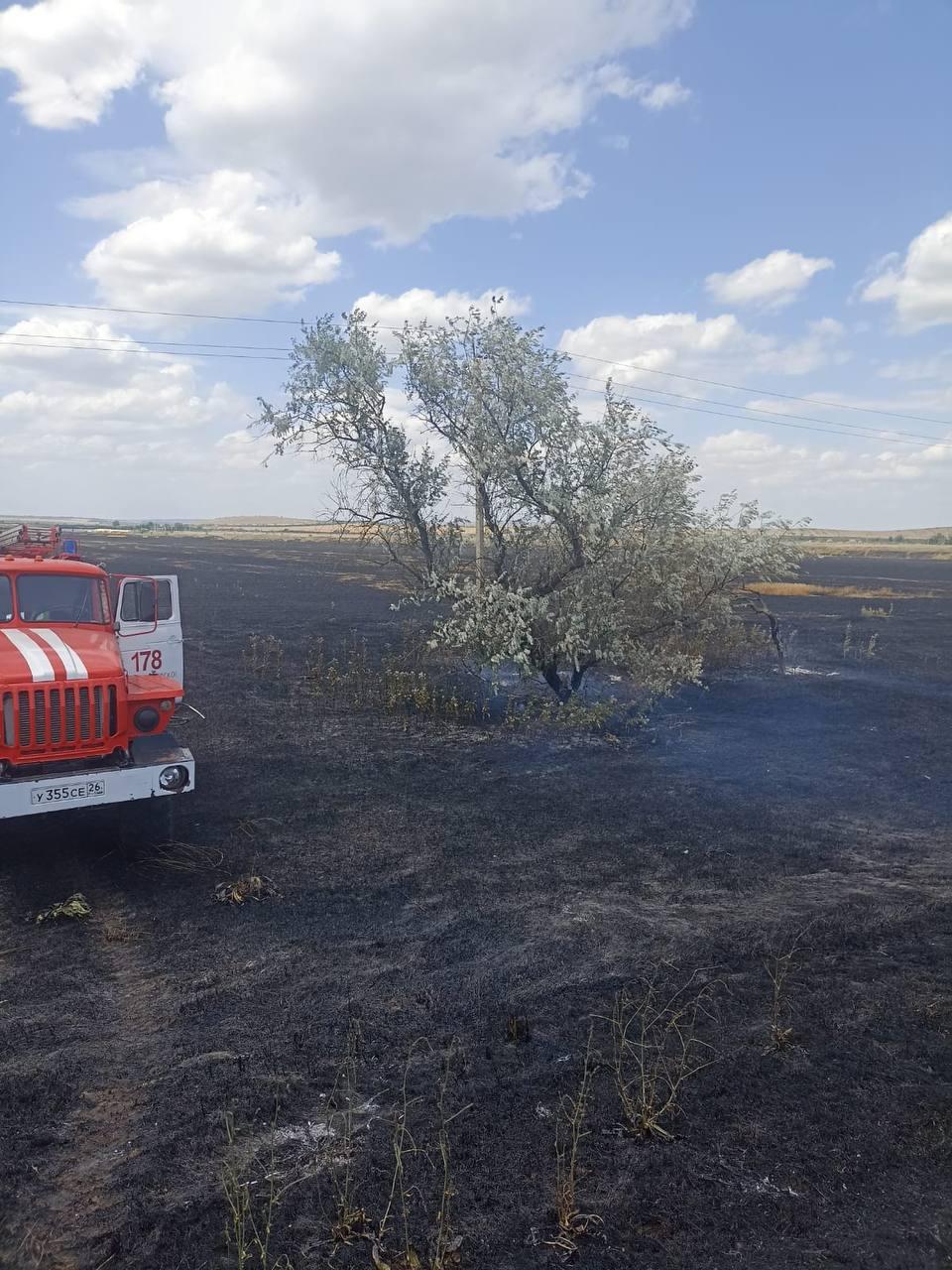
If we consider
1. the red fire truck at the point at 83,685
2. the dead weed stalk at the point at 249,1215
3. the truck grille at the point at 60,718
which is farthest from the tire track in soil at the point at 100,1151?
the truck grille at the point at 60,718

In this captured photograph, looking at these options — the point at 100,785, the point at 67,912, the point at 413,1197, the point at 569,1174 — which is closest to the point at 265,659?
the point at 100,785

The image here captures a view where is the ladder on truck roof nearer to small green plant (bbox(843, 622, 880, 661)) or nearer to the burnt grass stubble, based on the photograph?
the burnt grass stubble

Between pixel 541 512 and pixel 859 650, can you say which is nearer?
pixel 541 512

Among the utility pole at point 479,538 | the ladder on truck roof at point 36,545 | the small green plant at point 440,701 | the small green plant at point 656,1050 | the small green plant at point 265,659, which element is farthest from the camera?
the small green plant at point 265,659

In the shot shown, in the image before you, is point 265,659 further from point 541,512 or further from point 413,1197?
point 413,1197

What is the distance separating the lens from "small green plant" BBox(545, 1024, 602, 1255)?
3.71m

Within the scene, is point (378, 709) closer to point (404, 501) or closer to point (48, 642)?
point (404, 501)

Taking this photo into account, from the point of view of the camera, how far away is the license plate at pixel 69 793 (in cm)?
708

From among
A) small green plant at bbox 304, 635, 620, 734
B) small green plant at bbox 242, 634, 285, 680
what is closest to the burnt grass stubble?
small green plant at bbox 304, 635, 620, 734

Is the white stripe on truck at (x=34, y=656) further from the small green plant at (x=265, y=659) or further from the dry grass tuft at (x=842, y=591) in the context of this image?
the dry grass tuft at (x=842, y=591)

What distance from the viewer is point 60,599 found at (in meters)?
8.70

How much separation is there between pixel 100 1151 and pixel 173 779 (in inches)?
149

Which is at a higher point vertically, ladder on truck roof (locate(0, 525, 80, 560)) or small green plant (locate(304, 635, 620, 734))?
ladder on truck roof (locate(0, 525, 80, 560))

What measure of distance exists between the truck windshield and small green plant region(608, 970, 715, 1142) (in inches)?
255
